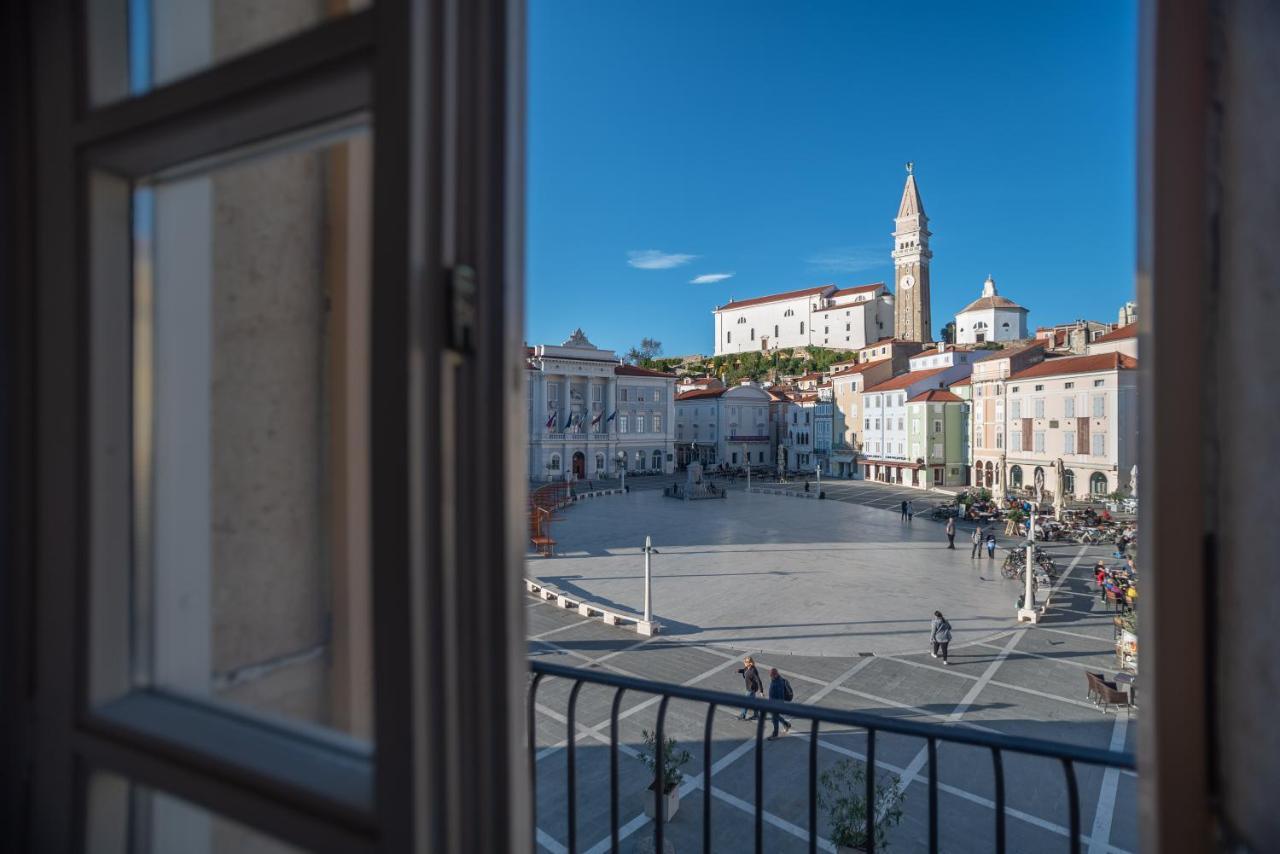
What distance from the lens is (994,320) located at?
66.3m

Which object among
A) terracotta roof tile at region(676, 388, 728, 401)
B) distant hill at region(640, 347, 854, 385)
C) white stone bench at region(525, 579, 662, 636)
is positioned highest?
distant hill at region(640, 347, 854, 385)

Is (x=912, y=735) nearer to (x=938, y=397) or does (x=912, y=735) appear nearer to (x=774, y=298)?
(x=938, y=397)

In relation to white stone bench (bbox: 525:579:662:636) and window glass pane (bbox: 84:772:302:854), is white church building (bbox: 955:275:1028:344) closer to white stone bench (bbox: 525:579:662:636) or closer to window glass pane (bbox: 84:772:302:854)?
white stone bench (bbox: 525:579:662:636)

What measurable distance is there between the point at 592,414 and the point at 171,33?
40914 mm

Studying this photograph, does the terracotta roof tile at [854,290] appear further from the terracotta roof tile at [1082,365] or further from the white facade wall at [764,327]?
the terracotta roof tile at [1082,365]

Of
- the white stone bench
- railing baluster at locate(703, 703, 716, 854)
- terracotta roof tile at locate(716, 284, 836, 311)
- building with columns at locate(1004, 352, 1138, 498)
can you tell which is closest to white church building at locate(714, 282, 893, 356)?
terracotta roof tile at locate(716, 284, 836, 311)

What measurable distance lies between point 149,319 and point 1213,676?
5.57 feet

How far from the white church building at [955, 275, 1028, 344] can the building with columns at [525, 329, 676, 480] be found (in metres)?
41.1

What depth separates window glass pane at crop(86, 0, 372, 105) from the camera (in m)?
1.18

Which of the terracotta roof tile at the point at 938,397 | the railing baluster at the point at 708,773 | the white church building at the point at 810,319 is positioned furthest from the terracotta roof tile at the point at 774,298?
the railing baluster at the point at 708,773

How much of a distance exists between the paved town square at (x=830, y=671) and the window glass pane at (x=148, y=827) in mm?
1186

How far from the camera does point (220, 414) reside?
1.34 meters

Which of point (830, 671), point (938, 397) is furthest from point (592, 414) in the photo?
point (830, 671)

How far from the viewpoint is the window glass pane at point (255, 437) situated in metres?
1.24
